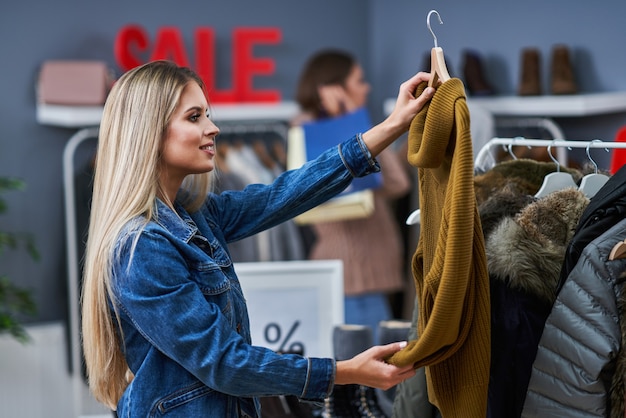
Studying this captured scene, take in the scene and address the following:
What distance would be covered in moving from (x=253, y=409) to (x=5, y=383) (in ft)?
9.45

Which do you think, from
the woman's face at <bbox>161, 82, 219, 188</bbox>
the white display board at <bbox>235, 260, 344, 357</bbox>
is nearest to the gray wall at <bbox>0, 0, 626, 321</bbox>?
the white display board at <bbox>235, 260, 344, 357</bbox>

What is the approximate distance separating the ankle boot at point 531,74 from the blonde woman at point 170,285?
2109mm

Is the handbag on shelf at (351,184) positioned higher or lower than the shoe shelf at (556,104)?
lower

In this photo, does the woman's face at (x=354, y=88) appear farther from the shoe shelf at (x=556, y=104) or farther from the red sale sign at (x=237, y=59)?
the red sale sign at (x=237, y=59)

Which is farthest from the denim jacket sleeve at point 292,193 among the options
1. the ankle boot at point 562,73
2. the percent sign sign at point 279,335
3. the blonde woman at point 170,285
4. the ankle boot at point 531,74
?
the ankle boot at point 531,74

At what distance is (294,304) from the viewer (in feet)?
10.4

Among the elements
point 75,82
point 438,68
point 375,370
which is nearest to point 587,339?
point 375,370

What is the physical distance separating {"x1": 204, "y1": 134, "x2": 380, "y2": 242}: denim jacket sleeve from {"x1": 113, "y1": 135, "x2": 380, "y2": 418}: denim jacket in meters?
0.03

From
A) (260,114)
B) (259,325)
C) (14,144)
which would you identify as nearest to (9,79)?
(14,144)

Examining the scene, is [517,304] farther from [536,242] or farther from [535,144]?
[535,144]

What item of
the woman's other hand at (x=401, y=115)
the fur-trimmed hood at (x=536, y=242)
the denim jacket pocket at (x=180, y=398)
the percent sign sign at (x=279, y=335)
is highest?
the woman's other hand at (x=401, y=115)

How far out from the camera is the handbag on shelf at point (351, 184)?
147 inches

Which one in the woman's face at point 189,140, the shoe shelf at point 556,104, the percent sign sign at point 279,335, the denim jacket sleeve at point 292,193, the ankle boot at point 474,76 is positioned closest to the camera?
the woman's face at point 189,140

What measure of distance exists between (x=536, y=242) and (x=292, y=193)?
1.63 feet
